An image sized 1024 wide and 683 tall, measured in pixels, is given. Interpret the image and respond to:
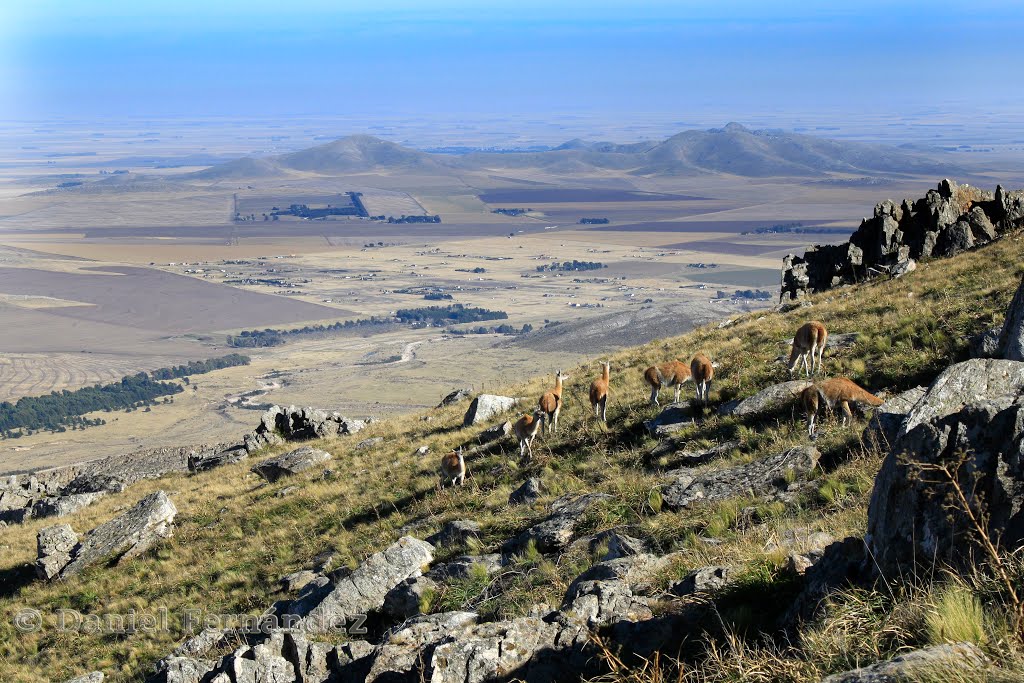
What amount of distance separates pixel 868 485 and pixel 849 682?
17.8ft

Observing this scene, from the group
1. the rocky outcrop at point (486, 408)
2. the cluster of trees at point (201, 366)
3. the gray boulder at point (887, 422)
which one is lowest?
the cluster of trees at point (201, 366)

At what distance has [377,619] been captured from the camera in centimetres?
1227

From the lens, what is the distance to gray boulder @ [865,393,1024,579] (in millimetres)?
5992

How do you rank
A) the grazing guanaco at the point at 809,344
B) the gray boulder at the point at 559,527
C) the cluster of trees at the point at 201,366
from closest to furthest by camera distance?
1. the gray boulder at the point at 559,527
2. the grazing guanaco at the point at 809,344
3. the cluster of trees at the point at 201,366

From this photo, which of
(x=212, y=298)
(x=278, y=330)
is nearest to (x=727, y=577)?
(x=278, y=330)

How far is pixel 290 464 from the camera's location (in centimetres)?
2606

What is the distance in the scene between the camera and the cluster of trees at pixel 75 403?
10406cm

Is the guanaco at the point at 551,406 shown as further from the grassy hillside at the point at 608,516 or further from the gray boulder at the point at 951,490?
the gray boulder at the point at 951,490

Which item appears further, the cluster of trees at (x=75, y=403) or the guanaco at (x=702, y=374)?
the cluster of trees at (x=75, y=403)

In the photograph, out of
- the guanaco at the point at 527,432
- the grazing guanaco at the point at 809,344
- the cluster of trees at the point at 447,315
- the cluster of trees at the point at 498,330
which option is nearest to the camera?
the grazing guanaco at the point at 809,344

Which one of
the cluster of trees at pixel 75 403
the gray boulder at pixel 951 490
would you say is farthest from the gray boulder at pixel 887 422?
the cluster of trees at pixel 75 403

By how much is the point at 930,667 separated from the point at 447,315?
6640 inches

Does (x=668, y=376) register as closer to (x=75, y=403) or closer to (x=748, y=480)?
(x=748, y=480)

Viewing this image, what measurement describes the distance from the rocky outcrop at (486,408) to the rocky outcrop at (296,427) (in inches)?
329
